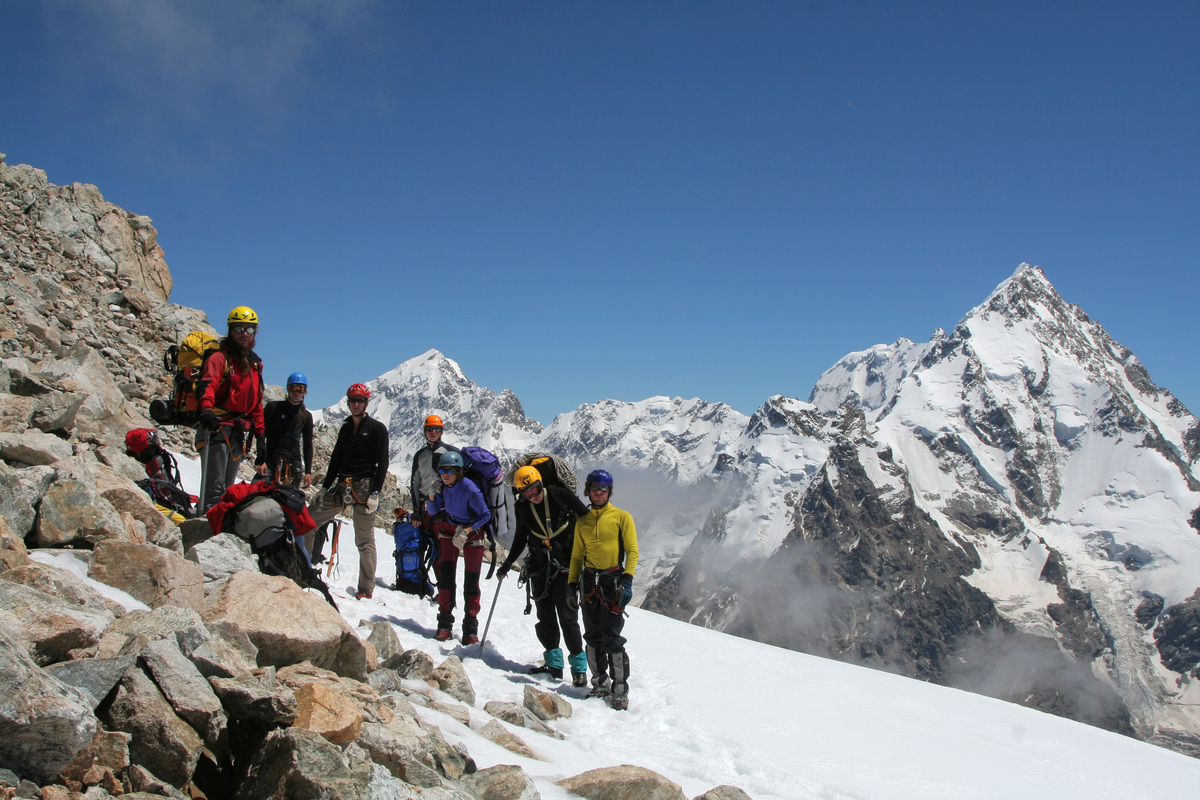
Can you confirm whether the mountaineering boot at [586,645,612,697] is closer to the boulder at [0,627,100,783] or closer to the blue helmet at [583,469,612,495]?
the blue helmet at [583,469,612,495]

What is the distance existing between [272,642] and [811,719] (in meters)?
7.57

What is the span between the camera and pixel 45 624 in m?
3.73

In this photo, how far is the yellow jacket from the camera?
9086 millimetres

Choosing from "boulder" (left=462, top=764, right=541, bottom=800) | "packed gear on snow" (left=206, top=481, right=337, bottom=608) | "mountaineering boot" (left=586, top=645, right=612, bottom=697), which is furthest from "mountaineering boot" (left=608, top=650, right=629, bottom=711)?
"boulder" (left=462, top=764, right=541, bottom=800)

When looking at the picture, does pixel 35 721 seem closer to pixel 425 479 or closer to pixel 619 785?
pixel 619 785

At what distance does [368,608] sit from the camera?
1045 cm

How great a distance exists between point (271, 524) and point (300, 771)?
4.50 meters

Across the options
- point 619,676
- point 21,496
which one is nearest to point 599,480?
point 619,676

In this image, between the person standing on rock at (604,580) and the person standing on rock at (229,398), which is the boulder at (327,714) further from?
the person standing on rock at (229,398)

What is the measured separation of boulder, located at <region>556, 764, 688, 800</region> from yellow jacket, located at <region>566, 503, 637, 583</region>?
3.62m

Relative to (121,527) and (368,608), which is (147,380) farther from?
(121,527)

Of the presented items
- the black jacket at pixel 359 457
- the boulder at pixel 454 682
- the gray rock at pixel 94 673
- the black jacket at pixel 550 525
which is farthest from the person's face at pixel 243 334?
the gray rock at pixel 94 673

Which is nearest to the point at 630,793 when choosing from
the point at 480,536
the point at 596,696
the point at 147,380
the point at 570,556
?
the point at 596,696

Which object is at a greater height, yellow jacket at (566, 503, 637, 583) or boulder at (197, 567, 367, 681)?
yellow jacket at (566, 503, 637, 583)
